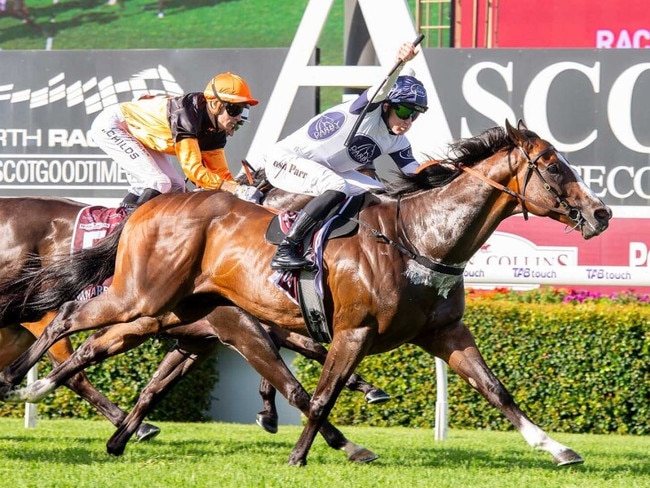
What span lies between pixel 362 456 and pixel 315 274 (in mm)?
980

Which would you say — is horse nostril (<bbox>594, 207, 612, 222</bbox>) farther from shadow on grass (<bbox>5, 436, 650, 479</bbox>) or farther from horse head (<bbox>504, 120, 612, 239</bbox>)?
shadow on grass (<bbox>5, 436, 650, 479</bbox>)

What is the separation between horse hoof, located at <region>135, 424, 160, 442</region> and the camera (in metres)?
6.21

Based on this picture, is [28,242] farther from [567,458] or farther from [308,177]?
[567,458]

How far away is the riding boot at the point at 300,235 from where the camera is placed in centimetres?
514

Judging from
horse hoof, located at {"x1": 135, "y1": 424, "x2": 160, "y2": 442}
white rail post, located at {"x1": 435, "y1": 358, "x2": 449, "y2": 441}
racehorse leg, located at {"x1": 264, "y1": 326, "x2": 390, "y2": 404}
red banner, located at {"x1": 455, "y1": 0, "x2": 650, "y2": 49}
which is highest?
red banner, located at {"x1": 455, "y1": 0, "x2": 650, "y2": 49}

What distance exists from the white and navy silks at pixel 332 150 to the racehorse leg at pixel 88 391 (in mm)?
1633

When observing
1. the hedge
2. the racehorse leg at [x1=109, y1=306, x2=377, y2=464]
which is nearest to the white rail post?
the hedge

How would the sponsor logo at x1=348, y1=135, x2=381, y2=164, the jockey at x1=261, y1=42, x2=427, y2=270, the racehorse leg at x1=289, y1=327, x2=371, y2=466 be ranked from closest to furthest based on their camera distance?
the racehorse leg at x1=289, y1=327, x2=371, y2=466 → the jockey at x1=261, y1=42, x2=427, y2=270 → the sponsor logo at x1=348, y1=135, x2=381, y2=164

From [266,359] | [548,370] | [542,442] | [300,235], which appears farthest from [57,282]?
[548,370]

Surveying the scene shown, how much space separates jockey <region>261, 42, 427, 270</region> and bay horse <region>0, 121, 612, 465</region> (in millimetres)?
170

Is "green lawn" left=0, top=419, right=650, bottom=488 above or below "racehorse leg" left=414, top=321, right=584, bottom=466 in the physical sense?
below

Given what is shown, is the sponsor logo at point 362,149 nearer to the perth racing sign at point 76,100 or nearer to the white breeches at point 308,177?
the white breeches at point 308,177

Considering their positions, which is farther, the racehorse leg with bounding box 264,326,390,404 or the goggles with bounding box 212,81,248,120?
the racehorse leg with bounding box 264,326,390,404

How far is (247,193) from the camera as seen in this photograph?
5.90m
